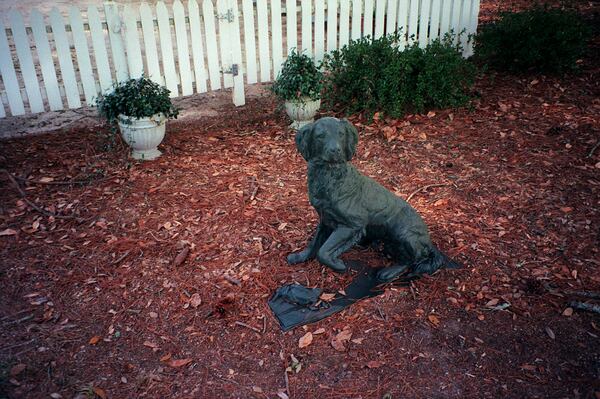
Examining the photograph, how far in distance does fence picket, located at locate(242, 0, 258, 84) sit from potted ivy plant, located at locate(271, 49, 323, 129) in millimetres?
948

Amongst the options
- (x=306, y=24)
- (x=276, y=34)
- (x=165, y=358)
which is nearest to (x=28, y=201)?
(x=165, y=358)

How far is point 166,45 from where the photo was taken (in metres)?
7.41

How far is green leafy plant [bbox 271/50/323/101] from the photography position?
681 centimetres

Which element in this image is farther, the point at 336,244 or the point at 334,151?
the point at 336,244

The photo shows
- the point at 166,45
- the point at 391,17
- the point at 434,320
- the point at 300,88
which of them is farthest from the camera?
the point at 391,17

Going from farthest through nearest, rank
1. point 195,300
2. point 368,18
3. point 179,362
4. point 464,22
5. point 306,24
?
point 464,22 < point 368,18 < point 306,24 < point 195,300 < point 179,362

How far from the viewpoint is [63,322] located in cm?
398

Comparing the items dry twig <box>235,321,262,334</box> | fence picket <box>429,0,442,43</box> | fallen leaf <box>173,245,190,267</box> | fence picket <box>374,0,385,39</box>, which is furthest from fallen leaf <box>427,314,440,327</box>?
fence picket <box>429,0,442,43</box>

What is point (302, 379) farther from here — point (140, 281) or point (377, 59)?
point (377, 59)

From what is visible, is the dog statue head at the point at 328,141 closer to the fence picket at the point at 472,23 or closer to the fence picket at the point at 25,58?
the fence picket at the point at 25,58

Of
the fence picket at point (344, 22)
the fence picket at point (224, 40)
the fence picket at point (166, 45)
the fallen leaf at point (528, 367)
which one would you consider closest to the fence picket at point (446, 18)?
the fence picket at point (344, 22)

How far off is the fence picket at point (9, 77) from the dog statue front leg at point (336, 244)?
505cm

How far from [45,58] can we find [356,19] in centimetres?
432

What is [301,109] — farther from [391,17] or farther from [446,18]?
[446,18]
